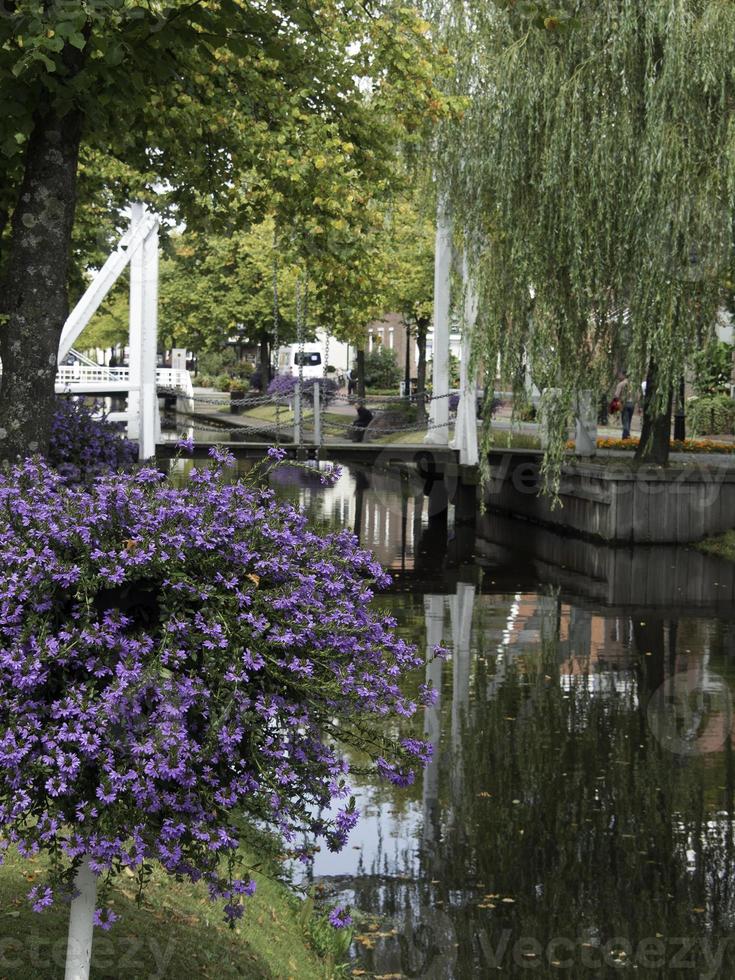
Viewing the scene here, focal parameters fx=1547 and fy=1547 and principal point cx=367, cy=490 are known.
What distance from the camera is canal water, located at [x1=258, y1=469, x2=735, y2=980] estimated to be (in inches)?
344

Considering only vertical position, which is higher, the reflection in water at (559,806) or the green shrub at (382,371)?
the green shrub at (382,371)

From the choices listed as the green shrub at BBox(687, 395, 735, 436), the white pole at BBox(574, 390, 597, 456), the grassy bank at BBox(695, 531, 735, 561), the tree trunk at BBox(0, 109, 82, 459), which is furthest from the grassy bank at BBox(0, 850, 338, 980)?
the green shrub at BBox(687, 395, 735, 436)

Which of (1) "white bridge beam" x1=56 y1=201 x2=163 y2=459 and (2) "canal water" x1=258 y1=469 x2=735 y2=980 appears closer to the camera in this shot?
(2) "canal water" x1=258 y1=469 x2=735 y2=980

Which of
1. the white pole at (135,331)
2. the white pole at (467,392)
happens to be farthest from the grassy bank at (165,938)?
the white pole at (135,331)

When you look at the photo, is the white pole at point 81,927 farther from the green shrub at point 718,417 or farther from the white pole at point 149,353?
the green shrub at point 718,417

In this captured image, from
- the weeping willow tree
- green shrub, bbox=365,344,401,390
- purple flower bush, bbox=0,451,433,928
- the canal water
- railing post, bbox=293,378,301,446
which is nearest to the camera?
purple flower bush, bbox=0,451,433,928

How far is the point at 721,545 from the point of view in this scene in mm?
27281

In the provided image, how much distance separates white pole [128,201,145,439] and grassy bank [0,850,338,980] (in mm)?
21762

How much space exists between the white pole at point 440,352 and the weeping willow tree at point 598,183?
4.96 m

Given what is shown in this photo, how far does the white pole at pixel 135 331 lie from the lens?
97.6 ft

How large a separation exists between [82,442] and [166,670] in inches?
358

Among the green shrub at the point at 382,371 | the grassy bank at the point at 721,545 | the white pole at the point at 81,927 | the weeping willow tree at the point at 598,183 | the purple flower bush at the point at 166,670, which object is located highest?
the weeping willow tree at the point at 598,183

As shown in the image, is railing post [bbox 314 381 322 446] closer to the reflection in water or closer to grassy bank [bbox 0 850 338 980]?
the reflection in water

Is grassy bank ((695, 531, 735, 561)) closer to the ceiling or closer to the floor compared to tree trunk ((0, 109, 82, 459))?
closer to the floor
